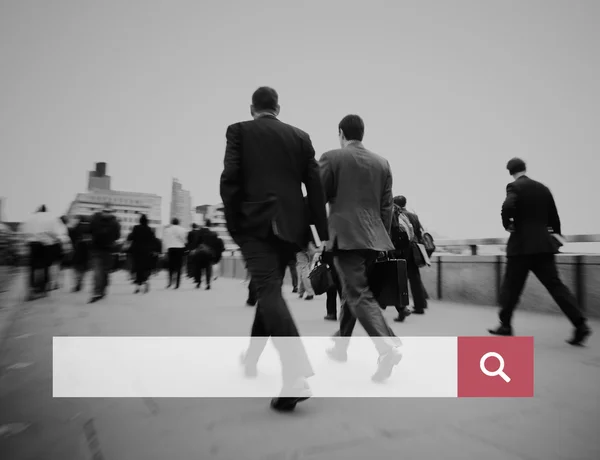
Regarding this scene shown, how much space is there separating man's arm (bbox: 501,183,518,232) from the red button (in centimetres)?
120

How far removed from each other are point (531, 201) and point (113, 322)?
5.32 metres

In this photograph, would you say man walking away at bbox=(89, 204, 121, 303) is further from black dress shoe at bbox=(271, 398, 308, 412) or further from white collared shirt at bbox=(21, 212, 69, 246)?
black dress shoe at bbox=(271, 398, 308, 412)

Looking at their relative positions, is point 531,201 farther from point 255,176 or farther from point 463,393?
point 255,176

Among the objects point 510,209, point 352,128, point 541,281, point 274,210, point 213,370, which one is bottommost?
point 213,370

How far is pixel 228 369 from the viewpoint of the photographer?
331cm

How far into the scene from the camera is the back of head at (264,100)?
2.83 meters

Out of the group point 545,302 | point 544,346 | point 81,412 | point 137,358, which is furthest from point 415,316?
point 81,412

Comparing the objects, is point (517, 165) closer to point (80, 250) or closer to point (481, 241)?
point (481, 241)

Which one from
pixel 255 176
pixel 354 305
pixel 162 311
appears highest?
pixel 255 176

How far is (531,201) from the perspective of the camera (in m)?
4.46

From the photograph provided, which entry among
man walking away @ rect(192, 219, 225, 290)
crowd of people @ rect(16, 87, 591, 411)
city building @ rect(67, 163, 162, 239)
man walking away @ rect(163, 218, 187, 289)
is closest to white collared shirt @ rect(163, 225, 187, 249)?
man walking away @ rect(163, 218, 187, 289)

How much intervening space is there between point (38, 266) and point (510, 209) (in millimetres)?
8712

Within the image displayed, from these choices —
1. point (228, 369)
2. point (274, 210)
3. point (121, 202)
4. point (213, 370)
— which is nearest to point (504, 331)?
point (228, 369)

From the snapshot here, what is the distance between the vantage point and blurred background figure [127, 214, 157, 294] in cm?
1005
